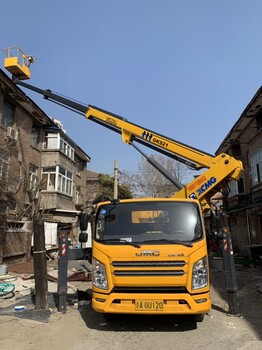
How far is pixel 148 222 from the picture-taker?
20.4 feet

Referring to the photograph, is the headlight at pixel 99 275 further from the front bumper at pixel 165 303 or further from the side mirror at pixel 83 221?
the side mirror at pixel 83 221

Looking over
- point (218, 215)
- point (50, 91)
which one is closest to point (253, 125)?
point (50, 91)

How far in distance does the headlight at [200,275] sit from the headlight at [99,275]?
1.55 m

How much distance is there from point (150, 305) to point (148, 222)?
60.6 inches

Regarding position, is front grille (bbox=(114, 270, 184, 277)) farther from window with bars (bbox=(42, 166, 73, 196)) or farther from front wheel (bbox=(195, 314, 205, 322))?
window with bars (bbox=(42, 166, 73, 196))

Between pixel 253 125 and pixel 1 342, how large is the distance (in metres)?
16.9

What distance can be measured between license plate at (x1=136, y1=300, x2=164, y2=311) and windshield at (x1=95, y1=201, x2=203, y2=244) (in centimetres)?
101

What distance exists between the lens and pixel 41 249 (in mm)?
7480

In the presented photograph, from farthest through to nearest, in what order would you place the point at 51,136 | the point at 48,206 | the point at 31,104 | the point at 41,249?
the point at 51,136, the point at 48,206, the point at 31,104, the point at 41,249

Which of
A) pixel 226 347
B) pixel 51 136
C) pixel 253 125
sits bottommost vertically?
pixel 226 347

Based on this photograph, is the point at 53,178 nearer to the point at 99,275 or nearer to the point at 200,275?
the point at 99,275

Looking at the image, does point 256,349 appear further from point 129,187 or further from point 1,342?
point 129,187

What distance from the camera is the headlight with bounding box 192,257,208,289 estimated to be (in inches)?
215

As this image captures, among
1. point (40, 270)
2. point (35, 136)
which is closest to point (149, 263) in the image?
point (40, 270)
